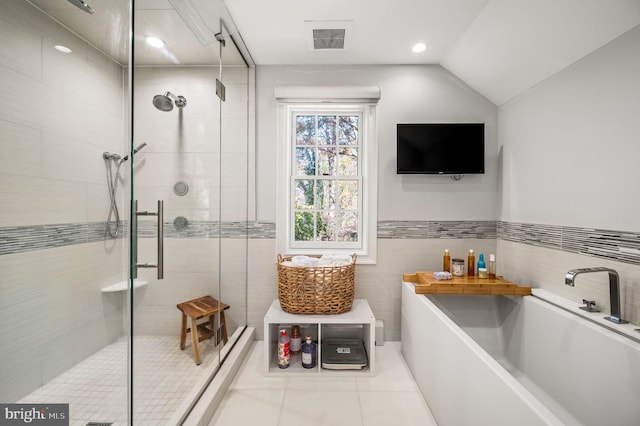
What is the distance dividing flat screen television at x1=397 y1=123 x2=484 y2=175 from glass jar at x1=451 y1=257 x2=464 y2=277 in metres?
0.69

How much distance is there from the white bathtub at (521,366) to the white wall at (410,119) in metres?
0.70

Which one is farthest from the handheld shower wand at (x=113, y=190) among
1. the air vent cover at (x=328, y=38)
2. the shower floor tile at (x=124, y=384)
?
the air vent cover at (x=328, y=38)

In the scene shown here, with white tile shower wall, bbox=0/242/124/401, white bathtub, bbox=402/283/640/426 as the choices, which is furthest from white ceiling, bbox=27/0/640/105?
white bathtub, bbox=402/283/640/426

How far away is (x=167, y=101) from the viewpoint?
52.1 inches

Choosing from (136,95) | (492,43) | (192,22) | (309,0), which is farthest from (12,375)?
(492,43)

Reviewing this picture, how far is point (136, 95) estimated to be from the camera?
3.73 feet

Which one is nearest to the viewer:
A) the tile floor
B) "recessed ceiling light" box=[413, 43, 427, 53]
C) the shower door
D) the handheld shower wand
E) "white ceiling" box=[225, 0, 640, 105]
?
the handheld shower wand

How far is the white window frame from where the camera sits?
8.25 ft

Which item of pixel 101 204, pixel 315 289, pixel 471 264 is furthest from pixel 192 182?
pixel 471 264

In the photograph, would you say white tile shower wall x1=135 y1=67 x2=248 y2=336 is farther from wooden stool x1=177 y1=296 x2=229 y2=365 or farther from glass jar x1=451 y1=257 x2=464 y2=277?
glass jar x1=451 y1=257 x2=464 y2=277

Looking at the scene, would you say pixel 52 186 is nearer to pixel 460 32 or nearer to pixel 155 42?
pixel 155 42

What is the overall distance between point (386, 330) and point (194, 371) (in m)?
1.56

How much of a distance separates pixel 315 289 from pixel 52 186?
1557 millimetres

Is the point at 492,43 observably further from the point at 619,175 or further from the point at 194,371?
the point at 194,371
